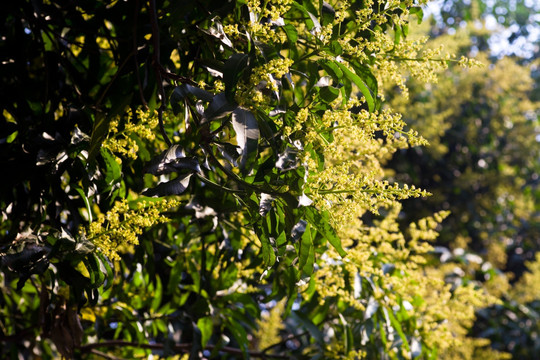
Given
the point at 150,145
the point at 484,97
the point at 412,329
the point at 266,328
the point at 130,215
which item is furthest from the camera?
the point at 484,97

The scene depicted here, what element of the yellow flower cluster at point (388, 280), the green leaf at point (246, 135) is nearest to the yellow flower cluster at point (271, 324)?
the yellow flower cluster at point (388, 280)

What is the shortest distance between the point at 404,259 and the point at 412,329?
0.27 m

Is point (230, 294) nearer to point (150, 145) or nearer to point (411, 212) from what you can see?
point (150, 145)

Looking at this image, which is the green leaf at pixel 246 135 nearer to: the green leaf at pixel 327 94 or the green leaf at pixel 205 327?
the green leaf at pixel 327 94

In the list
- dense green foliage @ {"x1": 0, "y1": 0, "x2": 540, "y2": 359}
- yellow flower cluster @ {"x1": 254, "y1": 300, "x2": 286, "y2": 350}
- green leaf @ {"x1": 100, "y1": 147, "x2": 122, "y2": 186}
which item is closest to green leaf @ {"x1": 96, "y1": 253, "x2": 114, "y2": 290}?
dense green foliage @ {"x1": 0, "y1": 0, "x2": 540, "y2": 359}

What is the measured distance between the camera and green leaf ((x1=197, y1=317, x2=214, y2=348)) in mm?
2008

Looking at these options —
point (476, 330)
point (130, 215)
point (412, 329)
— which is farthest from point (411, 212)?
point (130, 215)

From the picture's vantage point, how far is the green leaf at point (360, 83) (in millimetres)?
1273

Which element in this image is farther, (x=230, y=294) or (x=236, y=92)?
(x=230, y=294)

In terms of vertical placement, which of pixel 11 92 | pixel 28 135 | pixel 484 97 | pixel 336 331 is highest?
pixel 484 97

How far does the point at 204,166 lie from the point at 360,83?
0.39 m

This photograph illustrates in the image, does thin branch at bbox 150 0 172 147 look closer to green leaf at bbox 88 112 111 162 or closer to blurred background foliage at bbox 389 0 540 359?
green leaf at bbox 88 112 111 162

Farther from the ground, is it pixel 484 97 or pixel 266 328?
pixel 484 97

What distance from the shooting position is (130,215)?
50.7 inches
